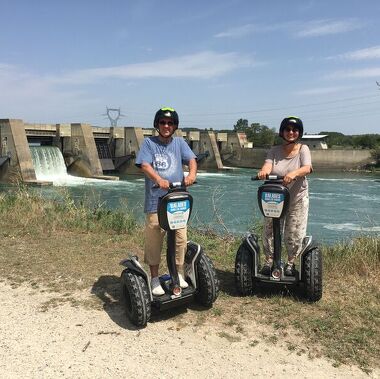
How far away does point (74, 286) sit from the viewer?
4.54 m

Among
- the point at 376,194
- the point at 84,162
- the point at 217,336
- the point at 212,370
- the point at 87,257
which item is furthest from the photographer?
the point at 84,162

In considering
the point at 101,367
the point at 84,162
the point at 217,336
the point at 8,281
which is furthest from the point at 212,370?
the point at 84,162

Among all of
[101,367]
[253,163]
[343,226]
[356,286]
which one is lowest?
[253,163]

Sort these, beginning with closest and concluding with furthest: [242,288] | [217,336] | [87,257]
Answer: 1. [217,336]
2. [242,288]
3. [87,257]

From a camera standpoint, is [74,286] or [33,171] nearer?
[74,286]

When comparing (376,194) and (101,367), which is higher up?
(101,367)

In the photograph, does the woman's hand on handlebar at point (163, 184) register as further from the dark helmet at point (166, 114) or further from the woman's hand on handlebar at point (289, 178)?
the woman's hand on handlebar at point (289, 178)

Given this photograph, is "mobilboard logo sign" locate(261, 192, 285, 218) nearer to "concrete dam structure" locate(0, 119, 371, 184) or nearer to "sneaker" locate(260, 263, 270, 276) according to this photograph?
"sneaker" locate(260, 263, 270, 276)

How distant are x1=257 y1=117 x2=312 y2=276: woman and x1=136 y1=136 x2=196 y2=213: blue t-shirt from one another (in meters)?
0.81

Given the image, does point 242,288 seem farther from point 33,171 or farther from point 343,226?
point 33,171

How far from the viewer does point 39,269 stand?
5094 mm

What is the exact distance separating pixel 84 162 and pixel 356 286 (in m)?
33.9

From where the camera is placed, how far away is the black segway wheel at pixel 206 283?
3855 millimetres

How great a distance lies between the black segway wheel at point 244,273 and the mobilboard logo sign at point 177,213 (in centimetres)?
90
